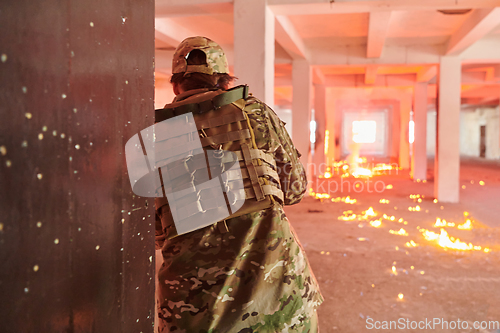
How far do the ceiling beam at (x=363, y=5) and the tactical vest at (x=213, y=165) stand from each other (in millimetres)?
2991

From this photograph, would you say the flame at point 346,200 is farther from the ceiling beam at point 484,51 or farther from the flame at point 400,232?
the ceiling beam at point 484,51

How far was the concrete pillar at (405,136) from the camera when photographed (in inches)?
509

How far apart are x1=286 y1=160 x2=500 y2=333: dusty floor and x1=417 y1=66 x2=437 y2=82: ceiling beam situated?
368 centimetres

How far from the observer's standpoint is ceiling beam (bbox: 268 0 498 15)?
393 centimetres

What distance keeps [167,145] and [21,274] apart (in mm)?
801

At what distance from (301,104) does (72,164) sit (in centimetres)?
738

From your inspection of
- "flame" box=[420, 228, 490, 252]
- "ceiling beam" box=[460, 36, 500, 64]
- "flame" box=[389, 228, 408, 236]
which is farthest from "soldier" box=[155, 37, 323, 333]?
"ceiling beam" box=[460, 36, 500, 64]

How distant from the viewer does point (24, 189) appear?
21.8 inches

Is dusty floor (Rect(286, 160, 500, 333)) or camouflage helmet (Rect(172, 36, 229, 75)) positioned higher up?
camouflage helmet (Rect(172, 36, 229, 75))

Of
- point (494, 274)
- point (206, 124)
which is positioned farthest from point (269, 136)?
point (494, 274)

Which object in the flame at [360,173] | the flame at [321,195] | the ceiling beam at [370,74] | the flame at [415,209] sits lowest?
the flame at [415,209]

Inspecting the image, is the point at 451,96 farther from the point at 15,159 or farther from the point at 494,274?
the point at 15,159

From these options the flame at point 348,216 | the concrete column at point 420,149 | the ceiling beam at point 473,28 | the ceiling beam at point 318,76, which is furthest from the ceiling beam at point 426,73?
the flame at point 348,216

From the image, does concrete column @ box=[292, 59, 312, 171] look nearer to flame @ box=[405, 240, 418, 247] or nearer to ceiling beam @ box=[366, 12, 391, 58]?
ceiling beam @ box=[366, 12, 391, 58]
